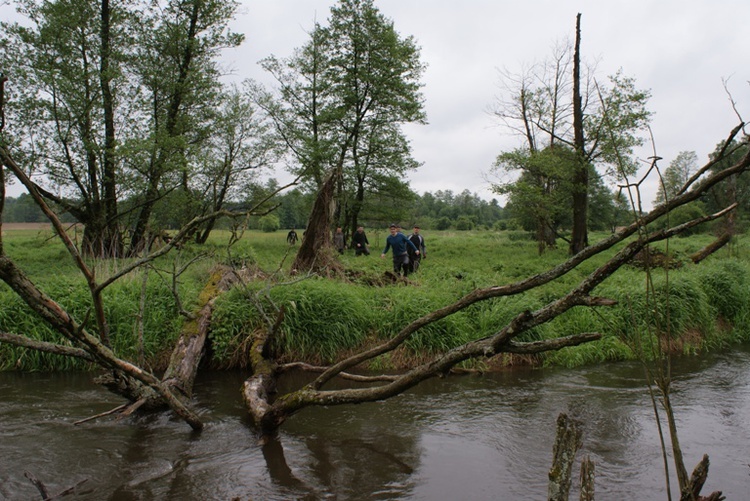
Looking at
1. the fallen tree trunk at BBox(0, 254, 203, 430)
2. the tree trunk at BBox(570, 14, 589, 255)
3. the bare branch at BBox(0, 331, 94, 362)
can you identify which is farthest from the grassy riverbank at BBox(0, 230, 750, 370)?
the tree trunk at BBox(570, 14, 589, 255)

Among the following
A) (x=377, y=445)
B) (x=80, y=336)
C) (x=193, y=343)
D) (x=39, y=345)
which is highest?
(x=80, y=336)

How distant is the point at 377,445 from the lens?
5176 millimetres

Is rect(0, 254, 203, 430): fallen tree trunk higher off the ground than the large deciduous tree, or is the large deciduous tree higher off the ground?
the large deciduous tree

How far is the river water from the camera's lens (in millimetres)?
4289

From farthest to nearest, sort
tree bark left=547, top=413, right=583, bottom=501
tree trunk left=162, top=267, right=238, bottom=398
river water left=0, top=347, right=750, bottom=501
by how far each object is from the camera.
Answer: tree trunk left=162, top=267, right=238, bottom=398, river water left=0, top=347, right=750, bottom=501, tree bark left=547, top=413, right=583, bottom=501

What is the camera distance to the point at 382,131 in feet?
80.6

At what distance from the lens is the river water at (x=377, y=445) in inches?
169

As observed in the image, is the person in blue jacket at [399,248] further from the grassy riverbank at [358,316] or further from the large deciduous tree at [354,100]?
the large deciduous tree at [354,100]

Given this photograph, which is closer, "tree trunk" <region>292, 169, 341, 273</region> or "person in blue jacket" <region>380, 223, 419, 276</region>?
"tree trunk" <region>292, 169, 341, 273</region>

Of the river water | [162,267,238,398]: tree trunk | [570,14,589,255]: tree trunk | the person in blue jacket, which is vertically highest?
[570,14,589,255]: tree trunk

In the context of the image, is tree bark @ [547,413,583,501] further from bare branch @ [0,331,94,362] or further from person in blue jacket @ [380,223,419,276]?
person in blue jacket @ [380,223,419,276]

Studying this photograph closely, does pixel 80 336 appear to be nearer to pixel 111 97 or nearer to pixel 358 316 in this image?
pixel 358 316

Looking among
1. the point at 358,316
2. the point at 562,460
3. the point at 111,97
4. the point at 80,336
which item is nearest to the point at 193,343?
the point at 358,316

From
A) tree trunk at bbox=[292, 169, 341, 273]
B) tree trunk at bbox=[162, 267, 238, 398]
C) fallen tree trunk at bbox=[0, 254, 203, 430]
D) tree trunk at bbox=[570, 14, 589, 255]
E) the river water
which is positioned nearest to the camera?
fallen tree trunk at bbox=[0, 254, 203, 430]
